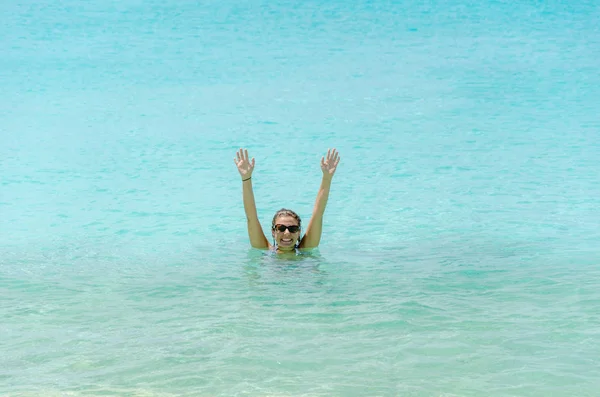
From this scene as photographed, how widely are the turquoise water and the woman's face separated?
21 cm

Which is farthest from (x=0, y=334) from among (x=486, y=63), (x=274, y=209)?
(x=486, y=63)

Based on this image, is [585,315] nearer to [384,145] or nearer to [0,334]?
[0,334]

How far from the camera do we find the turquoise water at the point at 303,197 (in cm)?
466

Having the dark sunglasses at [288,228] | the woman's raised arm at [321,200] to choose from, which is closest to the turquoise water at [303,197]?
the woman's raised arm at [321,200]

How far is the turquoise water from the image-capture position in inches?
183

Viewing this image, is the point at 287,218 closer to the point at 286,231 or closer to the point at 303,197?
the point at 286,231

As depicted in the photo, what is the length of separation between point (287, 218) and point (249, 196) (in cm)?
37

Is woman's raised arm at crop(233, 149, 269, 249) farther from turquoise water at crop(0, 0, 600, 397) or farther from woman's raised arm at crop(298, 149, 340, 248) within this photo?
woman's raised arm at crop(298, 149, 340, 248)

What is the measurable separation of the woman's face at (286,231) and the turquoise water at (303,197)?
0.21m

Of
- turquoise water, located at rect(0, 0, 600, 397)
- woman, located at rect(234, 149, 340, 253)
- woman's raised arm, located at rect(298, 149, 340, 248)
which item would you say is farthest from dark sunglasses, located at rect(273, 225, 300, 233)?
turquoise water, located at rect(0, 0, 600, 397)

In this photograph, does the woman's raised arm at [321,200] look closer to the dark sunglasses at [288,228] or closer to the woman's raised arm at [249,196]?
the dark sunglasses at [288,228]

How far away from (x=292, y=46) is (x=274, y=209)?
1103 cm

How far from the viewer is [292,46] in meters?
19.7

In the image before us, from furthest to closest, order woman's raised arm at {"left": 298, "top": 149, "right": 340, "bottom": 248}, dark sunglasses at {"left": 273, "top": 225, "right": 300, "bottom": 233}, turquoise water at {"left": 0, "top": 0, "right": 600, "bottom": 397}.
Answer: dark sunglasses at {"left": 273, "top": 225, "right": 300, "bottom": 233} → woman's raised arm at {"left": 298, "top": 149, "right": 340, "bottom": 248} → turquoise water at {"left": 0, "top": 0, "right": 600, "bottom": 397}
